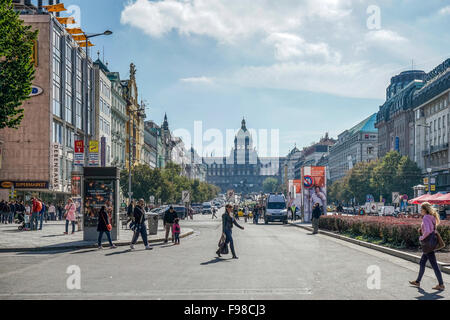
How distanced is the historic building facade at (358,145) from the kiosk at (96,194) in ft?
363

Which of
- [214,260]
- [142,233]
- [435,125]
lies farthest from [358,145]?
[214,260]

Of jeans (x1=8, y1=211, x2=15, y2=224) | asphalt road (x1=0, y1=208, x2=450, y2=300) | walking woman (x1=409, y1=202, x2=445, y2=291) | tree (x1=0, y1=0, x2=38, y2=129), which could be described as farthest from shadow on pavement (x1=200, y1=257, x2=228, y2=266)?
jeans (x1=8, y1=211, x2=15, y2=224)

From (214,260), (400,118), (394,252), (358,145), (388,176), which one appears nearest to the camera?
(214,260)

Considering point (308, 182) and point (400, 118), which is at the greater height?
point (400, 118)

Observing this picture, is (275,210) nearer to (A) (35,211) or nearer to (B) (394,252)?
(A) (35,211)

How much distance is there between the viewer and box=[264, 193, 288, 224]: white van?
51000 millimetres

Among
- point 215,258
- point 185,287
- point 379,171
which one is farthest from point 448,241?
point 379,171

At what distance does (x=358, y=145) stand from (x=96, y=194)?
406 feet

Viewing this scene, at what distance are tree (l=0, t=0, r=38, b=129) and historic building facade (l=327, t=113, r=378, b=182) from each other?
4463 inches

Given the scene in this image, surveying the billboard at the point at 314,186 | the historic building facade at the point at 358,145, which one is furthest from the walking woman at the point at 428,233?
the historic building facade at the point at 358,145

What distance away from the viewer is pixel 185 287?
36.7ft

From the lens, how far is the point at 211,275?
516 inches

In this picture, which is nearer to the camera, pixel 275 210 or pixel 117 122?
pixel 275 210

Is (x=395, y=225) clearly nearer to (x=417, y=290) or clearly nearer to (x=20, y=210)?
(x=417, y=290)
